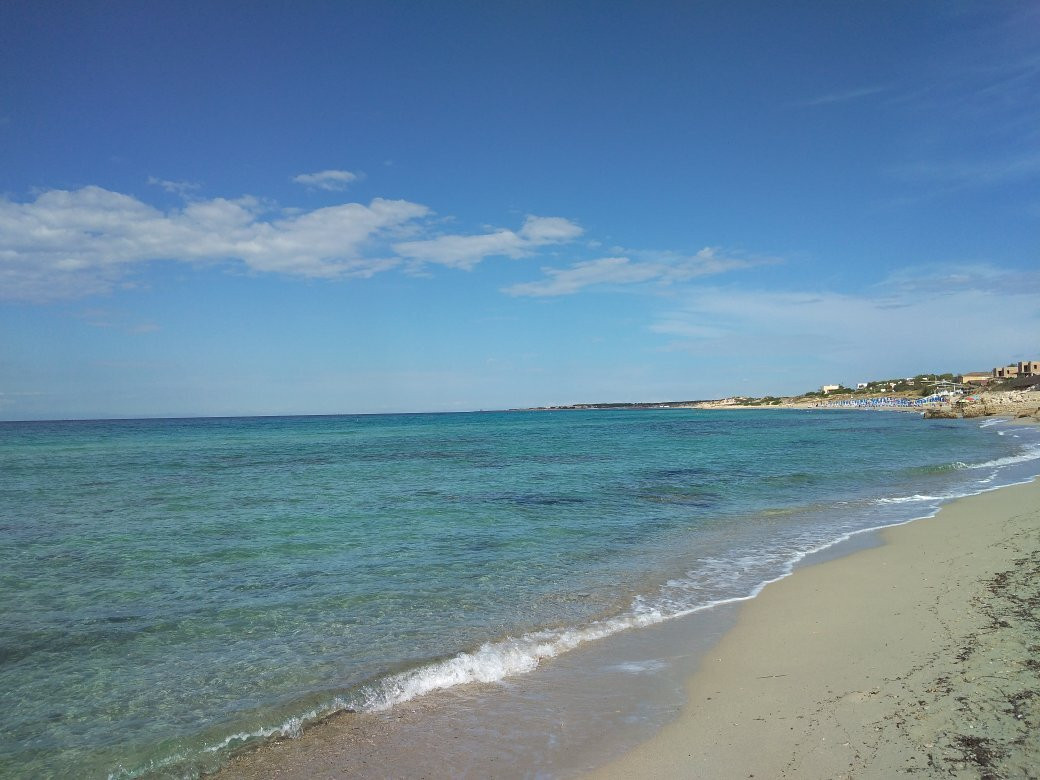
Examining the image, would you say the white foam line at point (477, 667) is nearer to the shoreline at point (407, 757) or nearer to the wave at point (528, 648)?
the wave at point (528, 648)

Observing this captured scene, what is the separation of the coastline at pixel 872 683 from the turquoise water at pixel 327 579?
156 cm

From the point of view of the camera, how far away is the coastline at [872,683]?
416 centimetres

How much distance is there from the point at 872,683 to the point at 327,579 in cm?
751

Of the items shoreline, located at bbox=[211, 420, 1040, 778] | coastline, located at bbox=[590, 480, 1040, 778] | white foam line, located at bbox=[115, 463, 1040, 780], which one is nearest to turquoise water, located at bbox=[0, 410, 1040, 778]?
white foam line, located at bbox=[115, 463, 1040, 780]

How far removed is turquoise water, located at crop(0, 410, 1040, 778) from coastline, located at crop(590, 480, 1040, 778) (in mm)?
1555

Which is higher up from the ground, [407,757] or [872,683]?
[872,683]

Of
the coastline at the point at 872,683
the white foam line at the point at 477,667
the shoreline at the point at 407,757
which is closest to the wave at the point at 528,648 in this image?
→ the white foam line at the point at 477,667

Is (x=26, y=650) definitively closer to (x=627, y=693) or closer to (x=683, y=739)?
(x=627, y=693)

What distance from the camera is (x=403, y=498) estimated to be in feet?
59.4

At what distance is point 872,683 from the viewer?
5.31 metres

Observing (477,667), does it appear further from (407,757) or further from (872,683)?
(872,683)

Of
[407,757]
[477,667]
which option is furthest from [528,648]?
[407,757]

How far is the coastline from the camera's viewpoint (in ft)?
13.6

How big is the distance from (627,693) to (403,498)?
1319 centimetres
